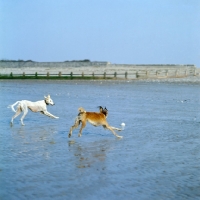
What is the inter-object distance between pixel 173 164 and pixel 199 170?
2.17 feet

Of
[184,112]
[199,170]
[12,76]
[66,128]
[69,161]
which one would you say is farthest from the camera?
[12,76]

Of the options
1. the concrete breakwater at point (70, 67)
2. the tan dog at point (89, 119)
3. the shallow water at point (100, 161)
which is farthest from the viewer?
the concrete breakwater at point (70, 67)

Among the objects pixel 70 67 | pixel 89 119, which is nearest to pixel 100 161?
pixel 89 119

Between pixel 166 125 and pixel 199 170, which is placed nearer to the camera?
pixel 199 170

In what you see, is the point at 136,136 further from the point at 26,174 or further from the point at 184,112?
Answer: the point at 184,112

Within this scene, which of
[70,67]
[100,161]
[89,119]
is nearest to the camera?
[100,161]

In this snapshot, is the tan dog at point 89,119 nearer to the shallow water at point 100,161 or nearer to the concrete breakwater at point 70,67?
the shallow water at point 100,161

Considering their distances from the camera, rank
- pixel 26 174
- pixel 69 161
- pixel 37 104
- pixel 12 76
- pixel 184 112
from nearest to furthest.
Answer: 1. pixel 26 174
2. pixel 69 161
3. pixel 37 104
4. pixel 184 112
5. pixel 12 76

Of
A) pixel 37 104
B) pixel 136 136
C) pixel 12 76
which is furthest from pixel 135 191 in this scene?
pixel 12 76

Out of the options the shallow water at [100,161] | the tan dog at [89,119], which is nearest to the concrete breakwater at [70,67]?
the shallow water at [100,161]

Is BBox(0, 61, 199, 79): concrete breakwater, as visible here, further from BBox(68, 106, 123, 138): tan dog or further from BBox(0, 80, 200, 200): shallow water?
BBox(68, 106, 123, 138): tan dog

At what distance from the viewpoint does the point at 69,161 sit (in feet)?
32.3

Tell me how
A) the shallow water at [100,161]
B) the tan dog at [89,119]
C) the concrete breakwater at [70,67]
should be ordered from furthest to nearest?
the concrete breakwater at [70,67] → the tan dog at [89,119] → the shallow water at [100,161]

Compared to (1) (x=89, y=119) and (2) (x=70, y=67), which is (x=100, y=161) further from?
(2) (x=70, y=67)
